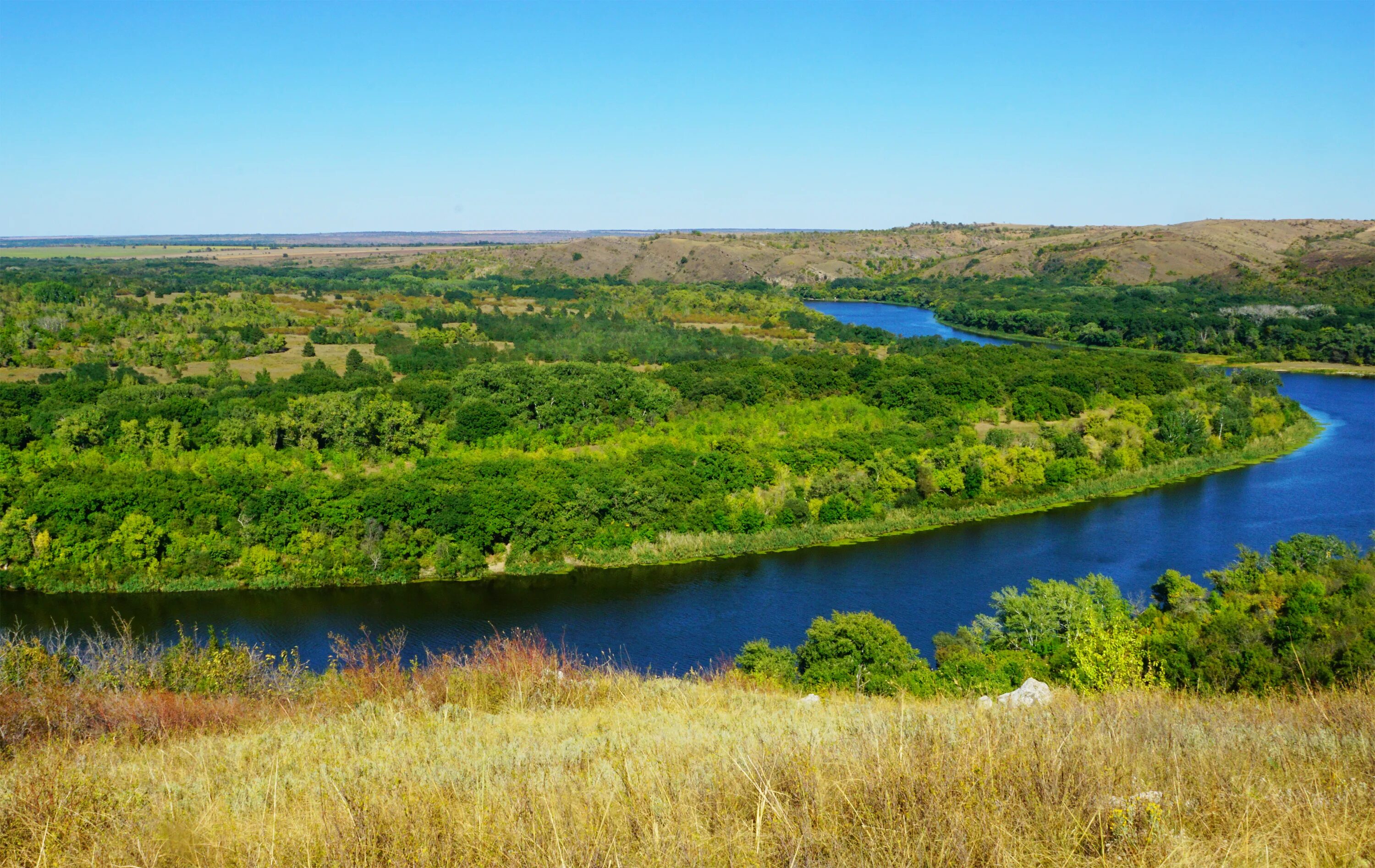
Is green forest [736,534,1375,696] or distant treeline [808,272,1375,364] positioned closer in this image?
green forest [736,534,1375,696]

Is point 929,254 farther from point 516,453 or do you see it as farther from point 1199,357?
point 516,453

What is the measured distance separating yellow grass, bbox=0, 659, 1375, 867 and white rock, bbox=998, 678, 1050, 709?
479 millimetres

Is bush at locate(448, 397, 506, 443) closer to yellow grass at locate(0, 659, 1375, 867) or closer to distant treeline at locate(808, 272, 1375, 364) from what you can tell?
yellow grass at locate(0, 659, 1375, 867)

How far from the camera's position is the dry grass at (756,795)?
406 centimetres

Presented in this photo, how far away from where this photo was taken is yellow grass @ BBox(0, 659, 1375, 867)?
4.06 metres

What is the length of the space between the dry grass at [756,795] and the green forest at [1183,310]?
72.6m

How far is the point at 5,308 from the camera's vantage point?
63.3m

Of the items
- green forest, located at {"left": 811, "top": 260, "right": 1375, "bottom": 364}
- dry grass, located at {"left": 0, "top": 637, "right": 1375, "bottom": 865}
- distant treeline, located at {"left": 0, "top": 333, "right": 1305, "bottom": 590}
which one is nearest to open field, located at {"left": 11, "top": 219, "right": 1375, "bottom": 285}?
green forest, located at {"left": 811, "top": 260, "right": 1375, "bottom": 364}

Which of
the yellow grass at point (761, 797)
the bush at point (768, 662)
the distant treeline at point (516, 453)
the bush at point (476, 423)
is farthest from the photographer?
the bush at point (476, 423)

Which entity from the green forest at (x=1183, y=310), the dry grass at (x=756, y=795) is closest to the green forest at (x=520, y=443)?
the green forest at (x=1183, y=310)

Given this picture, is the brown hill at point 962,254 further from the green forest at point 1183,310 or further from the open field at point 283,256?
the open field at point 283,256

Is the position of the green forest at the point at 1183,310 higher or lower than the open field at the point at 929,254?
lower

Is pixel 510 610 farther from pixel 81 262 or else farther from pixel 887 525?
pixel 81 262

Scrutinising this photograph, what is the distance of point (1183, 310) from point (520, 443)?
2822 inches
